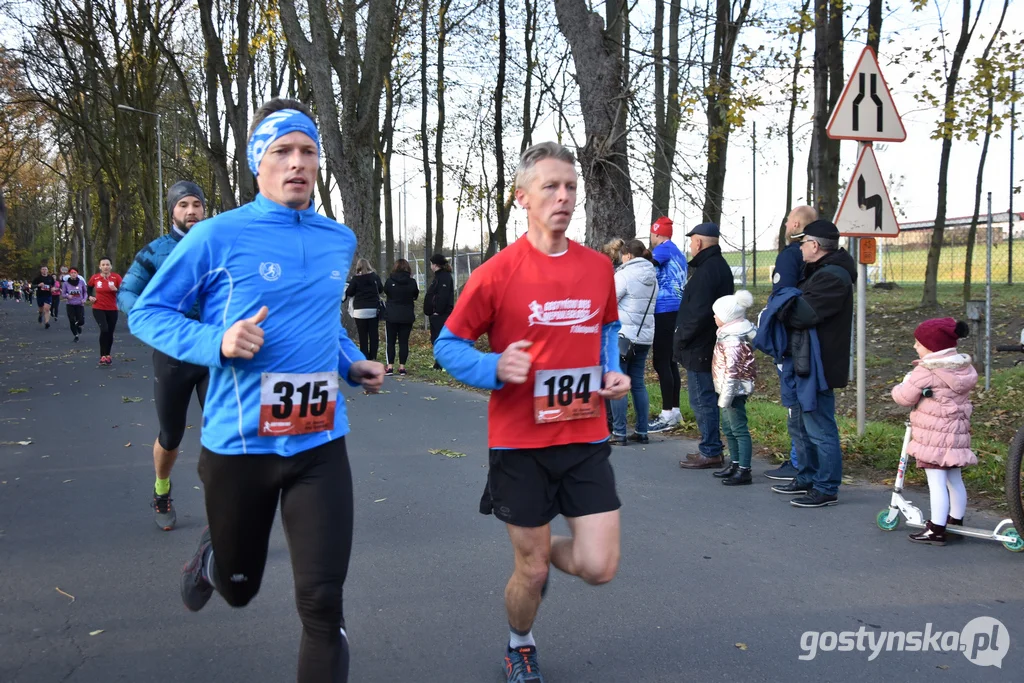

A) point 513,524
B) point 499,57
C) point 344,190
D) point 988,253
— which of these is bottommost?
point 513,524

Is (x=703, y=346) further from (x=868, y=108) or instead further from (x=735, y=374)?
(x=868, y=108)

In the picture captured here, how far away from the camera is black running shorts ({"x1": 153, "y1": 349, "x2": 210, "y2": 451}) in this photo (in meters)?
5.32

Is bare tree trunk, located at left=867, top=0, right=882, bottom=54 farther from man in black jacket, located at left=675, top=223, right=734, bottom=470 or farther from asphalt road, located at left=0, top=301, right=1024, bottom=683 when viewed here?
asphalt road, located at left=0, top=301, right=1024, bottom=683

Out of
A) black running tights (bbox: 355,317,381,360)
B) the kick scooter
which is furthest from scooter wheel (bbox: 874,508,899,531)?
black running tights (bbox: 355,317,381,360)

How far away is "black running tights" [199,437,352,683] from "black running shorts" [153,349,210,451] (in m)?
2.27

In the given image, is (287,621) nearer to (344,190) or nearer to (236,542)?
(236,542)

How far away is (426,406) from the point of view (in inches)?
468

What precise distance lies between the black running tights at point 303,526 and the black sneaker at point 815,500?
167 inches

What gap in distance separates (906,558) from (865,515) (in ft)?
3.18

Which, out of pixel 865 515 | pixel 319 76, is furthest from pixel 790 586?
pixel 319 76

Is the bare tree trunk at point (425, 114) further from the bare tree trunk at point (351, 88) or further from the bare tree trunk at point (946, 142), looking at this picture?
the bare tree trunk at point (946, 142)

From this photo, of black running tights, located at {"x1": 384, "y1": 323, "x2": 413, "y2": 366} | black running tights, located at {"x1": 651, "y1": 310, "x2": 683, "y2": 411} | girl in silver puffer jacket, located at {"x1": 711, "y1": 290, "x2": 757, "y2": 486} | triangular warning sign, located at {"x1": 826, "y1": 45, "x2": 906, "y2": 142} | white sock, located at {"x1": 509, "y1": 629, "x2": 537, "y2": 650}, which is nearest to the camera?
white sock, located at {"x1": 509, "y1": 629, "x2": 537, "y2": 650}

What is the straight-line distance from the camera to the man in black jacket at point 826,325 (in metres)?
6.44

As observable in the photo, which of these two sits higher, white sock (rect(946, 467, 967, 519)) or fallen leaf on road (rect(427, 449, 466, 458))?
white sock (rect(946, 467, 967, 519))
